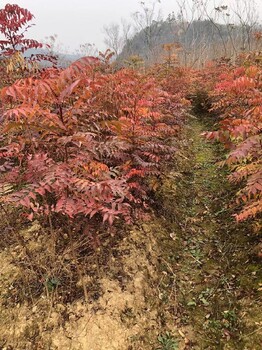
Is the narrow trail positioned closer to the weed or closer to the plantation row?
the weed

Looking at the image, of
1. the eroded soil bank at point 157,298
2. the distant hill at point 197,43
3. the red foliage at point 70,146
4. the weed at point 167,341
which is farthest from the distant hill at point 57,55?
the distant hill at point 197,43

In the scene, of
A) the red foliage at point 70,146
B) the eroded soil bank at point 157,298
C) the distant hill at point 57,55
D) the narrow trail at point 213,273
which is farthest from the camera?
the distant hill at point 57,55

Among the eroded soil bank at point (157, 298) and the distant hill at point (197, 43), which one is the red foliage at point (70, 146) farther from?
the distant hill at point (197, 43)

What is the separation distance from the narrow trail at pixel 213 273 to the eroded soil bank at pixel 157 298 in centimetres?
1

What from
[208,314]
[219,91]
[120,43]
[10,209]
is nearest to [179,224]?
[208,314]

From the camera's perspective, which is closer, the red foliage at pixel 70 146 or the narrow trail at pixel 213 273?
the red foliage at pixel 70 146

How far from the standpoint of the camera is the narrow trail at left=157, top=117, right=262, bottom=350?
10.8ft

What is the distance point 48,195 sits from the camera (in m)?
3.45

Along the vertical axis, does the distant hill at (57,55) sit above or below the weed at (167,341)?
above

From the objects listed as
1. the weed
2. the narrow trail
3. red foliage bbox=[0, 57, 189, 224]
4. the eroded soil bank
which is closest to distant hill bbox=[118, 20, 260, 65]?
the narrow trail

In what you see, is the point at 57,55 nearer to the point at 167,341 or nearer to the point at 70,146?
the point at 70,146

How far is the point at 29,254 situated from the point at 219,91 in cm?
699

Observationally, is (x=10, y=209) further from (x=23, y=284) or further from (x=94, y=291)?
(x=94, y=291)

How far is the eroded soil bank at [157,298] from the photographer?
122 inches
